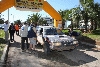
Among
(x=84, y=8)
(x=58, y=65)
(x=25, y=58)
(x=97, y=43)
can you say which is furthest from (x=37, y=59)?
(x=84, y=8)

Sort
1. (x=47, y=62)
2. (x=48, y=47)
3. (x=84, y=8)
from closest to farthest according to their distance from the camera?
(x=47, y=62), (x=48, y=47), (x=84, y=8)

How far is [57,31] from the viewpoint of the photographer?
13578 mm

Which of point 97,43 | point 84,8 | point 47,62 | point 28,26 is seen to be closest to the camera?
point 47,62

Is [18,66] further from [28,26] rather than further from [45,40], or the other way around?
[28,26]

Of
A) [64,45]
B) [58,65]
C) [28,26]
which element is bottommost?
[58,65]

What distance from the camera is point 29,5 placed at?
754 inches

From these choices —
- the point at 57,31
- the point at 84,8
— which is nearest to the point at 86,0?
the point at 84,8

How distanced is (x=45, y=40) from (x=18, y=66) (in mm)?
3490

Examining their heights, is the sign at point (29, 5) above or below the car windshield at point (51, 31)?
above

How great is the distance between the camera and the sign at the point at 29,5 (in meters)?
18.8

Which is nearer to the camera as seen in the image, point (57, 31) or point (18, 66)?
point (18, 66)

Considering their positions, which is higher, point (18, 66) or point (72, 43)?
point (72, 43)

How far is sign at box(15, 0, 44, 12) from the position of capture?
1881cm

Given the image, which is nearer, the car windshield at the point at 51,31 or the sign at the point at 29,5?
the car windshield at the point at 51,31
